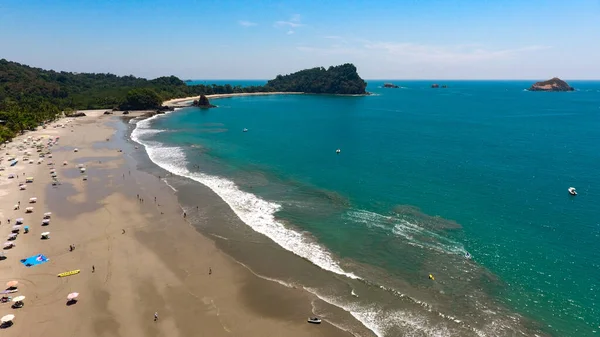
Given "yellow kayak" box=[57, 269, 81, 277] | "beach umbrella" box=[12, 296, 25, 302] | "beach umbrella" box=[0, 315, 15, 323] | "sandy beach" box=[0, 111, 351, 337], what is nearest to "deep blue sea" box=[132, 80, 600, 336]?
"sandy beach" box=[0, 111, 351, 337]

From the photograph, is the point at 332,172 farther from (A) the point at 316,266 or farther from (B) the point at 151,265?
(B) the point at 151,265

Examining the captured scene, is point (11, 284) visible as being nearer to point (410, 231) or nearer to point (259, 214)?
point (259, 214)

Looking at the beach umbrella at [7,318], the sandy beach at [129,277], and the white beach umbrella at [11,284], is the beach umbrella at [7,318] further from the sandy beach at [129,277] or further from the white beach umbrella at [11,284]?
the white beach umbrella at [11,284]

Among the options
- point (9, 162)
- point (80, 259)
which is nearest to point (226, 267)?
point (80, 259)

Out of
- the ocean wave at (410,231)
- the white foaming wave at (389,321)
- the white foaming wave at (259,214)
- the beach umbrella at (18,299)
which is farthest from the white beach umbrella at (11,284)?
the ocean wave at (410,231)

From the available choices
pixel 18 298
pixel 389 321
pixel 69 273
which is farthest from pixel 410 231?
pixel 18 298
